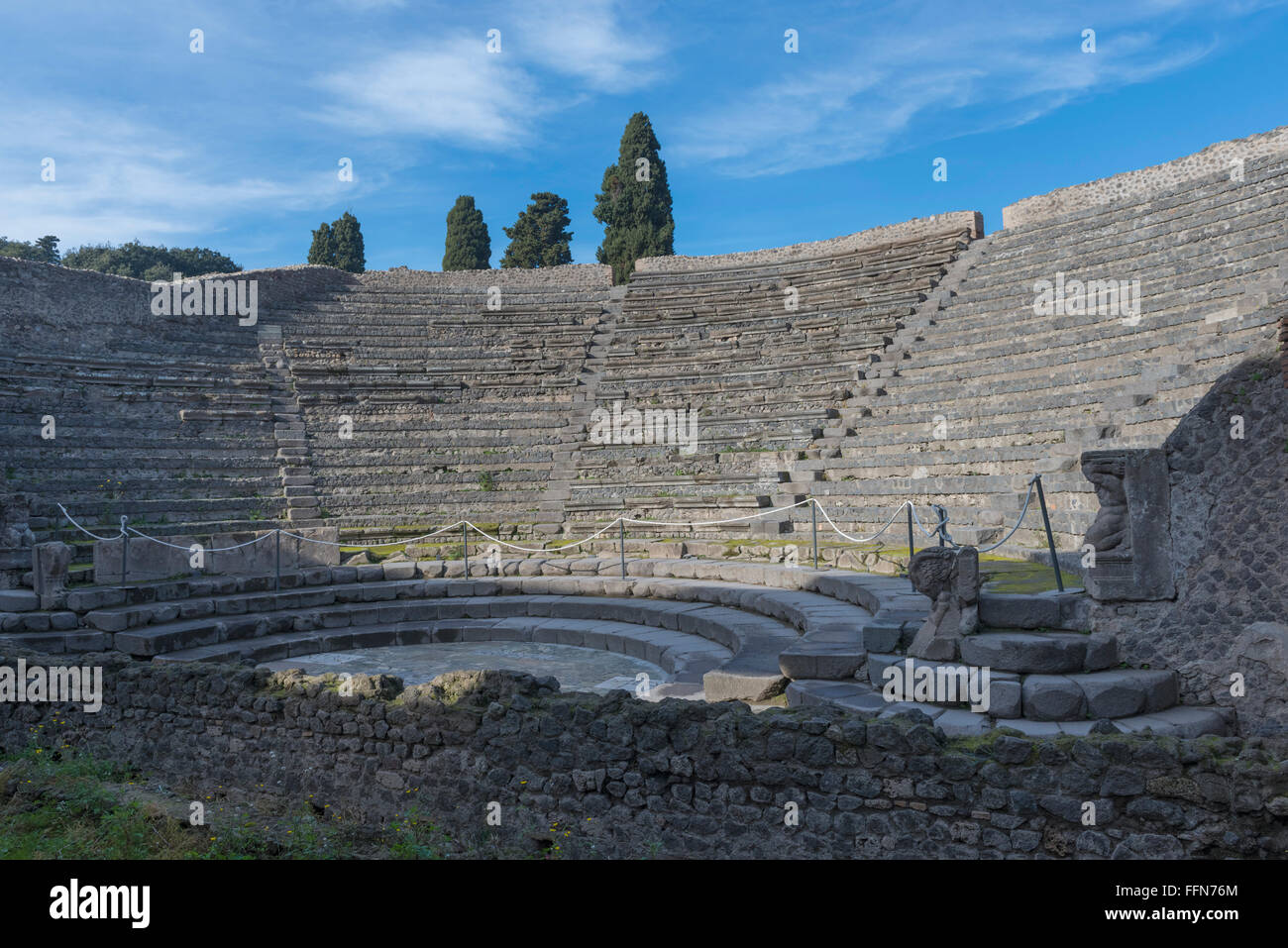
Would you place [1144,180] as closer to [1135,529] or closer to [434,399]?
[434,399]

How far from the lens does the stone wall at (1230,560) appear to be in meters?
4.84

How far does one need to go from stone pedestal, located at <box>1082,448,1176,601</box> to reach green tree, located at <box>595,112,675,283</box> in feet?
90.5

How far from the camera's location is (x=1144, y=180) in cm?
1902

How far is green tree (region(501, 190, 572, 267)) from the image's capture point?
127 feet

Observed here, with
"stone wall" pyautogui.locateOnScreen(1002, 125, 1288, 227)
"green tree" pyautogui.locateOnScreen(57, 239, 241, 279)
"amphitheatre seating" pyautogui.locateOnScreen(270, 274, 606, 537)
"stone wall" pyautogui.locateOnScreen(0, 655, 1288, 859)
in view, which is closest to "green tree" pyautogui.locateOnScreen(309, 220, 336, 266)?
"green tree" pyautogui.locateOnScreen(57, 239, 241, 279)

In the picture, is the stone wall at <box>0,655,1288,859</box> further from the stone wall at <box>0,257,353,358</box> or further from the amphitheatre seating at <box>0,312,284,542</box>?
the stone wall at <box>0,257,353,358</box>

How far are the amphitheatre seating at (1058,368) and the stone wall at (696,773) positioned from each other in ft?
19.3

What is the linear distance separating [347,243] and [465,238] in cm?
890

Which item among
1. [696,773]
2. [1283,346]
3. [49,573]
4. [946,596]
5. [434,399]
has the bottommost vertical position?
[696,773]

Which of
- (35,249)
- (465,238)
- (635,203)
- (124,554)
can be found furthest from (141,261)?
(124,554)

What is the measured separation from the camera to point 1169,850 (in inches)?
140

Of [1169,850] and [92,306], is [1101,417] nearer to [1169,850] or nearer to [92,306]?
[1169,850]

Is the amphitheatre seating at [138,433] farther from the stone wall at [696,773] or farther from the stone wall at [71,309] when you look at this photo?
the stone wall at [696,773]
